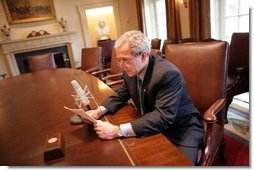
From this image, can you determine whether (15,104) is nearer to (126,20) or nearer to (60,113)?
(60,113)

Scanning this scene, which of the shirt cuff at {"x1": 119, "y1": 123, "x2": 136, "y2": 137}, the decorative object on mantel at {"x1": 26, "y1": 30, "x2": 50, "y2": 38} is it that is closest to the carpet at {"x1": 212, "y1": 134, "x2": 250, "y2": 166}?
the shirt cuff at {"x1": 119, "y1": 123, "x2": 136, "y2": 137}

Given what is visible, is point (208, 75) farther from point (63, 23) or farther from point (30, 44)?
point (30, 44)

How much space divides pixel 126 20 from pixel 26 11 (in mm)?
2657

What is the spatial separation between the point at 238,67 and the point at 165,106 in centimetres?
180

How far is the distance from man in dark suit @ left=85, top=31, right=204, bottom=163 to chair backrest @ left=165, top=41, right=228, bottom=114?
19 centimetres

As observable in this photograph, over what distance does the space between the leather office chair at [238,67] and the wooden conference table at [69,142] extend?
1.30 meters

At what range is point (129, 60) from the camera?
1.08 meters

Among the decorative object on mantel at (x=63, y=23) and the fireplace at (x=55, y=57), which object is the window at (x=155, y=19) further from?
the fireplace at (x=55, y=57)

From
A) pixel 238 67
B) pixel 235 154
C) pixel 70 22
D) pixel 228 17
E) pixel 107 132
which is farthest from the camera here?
pixel 70 22

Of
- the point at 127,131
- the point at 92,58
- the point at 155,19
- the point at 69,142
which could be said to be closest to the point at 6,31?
the point at 92,58

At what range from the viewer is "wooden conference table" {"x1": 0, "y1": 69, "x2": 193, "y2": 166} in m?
0.77

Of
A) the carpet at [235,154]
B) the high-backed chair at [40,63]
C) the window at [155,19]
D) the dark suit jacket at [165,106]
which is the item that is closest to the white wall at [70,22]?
the window at [155,19]

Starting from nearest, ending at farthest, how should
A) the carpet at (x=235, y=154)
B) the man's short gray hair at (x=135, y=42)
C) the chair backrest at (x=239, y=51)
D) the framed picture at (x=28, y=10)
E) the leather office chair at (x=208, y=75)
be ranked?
the man's short gray hair at (x=135, y=42) < the leather office chair at (x=208, y=75) < the carpet at (x=235, y=154) < the chair backrest at (x=239, y=51) < the framed picture at (x=28, y=10)

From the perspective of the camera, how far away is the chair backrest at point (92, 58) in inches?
124
